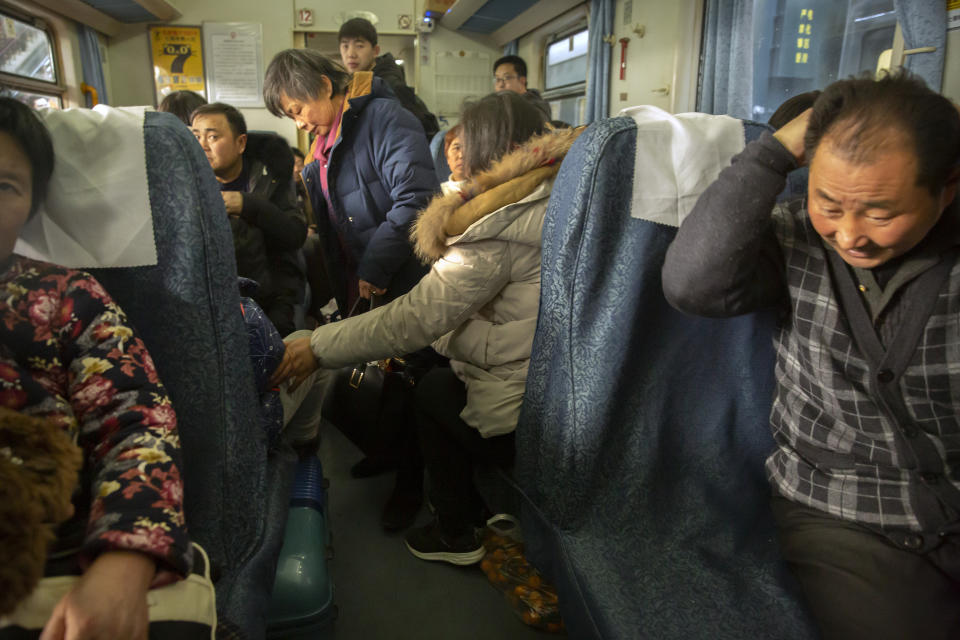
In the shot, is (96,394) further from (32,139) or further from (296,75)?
(296,75)

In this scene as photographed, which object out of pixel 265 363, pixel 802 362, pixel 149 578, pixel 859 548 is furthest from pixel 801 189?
pixel 149 578

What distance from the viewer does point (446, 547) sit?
1.69 m

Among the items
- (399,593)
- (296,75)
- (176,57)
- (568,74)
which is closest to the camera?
(399,593)

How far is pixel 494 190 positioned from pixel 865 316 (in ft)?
2.43

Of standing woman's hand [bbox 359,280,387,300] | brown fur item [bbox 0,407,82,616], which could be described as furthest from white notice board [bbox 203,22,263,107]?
brown fur item [bbox 0,407,82,616]

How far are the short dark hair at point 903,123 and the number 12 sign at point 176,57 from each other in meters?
7.47

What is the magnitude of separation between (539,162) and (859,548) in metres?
0.95

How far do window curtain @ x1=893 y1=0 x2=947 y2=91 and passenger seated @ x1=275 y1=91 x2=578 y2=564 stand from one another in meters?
2.21

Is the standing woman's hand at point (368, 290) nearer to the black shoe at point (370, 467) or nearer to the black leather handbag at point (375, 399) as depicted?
the black leather handbag at point (375, 399)

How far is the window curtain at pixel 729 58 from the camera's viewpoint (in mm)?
3852

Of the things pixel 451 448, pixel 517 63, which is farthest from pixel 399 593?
pixel 517 63

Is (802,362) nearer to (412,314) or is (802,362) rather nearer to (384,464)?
(412,314)

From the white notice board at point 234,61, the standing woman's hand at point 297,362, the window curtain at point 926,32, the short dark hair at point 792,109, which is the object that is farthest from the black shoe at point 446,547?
the white notice board at point 234,61

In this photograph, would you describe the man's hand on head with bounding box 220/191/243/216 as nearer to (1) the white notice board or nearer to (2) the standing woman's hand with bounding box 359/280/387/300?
(2) the standing woman's hand with bounding box 359/280/387/300
